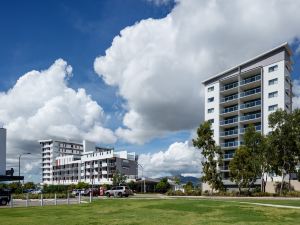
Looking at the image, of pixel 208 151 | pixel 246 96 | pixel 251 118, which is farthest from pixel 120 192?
pixel 246 96

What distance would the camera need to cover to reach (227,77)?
88875mm

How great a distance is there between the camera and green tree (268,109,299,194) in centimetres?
5738

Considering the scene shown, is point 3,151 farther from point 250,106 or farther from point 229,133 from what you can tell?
point 250,106

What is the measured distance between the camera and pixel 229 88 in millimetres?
89250

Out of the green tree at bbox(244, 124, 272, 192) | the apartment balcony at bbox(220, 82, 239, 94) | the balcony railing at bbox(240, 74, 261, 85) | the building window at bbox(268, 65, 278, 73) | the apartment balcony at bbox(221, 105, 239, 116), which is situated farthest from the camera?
the apartment balcony at bbox(220, 82, 239, 94)

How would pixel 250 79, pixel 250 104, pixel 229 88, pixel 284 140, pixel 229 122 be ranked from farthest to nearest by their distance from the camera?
pixel 229 88 < pixel 229 122 < pixel 250 79 < pixel 250 104 < pixel 284 140

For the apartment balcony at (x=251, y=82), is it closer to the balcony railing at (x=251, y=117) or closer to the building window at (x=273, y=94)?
the building window at (x=273, y=94)

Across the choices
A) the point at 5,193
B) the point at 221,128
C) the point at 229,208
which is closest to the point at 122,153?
the point at 221,128

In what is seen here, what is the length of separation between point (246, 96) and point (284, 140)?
89.1 ft

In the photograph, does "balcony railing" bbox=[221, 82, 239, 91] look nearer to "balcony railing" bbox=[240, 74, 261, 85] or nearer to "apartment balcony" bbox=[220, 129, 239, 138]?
"balcony railing" bbox=[240, 74, 261, 85]

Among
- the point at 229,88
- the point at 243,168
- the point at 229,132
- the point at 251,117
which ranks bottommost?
the point at 243,168

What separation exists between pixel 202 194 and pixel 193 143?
8.27 meters

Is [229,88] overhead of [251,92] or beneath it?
overhead

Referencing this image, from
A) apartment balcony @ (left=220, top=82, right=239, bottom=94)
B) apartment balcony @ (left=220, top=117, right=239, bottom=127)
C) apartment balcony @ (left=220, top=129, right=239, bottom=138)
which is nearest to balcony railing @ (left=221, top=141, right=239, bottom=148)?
apartment balcony @ (left=220, top=129, right=239, bottom=138)
